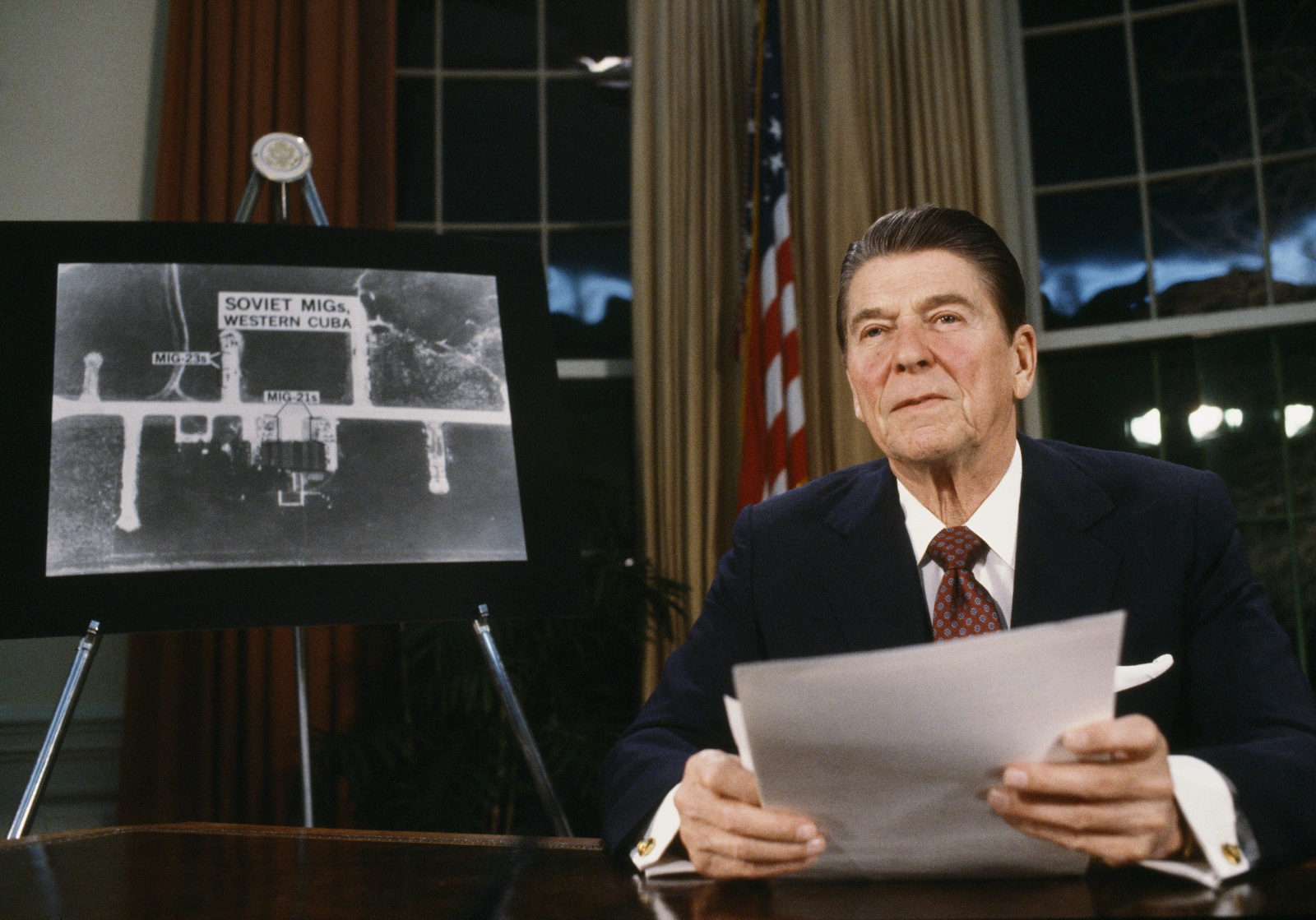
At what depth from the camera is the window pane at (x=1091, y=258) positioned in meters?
3.30

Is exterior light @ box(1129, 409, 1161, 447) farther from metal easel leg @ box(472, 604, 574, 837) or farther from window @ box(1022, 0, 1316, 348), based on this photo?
metal easel leg @ box(472, 604, 574, 837)

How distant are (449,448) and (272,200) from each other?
1359 mm

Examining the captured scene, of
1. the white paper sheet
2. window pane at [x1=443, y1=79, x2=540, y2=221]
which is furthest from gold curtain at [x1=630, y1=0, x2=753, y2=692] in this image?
the white paper sheet

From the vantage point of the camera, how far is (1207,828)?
0.81m

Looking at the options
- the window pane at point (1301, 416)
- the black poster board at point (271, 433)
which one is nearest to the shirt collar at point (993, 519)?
the black poster board at point (271, 433)

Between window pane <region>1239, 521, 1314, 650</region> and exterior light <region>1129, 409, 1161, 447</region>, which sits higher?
exterior light <region>1129, 409, 1161, 447</region>

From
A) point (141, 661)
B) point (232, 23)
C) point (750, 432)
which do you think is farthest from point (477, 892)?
point (232, 23)

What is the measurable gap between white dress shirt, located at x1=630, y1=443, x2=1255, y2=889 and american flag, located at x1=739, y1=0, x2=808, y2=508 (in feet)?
4.57

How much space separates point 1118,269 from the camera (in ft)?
10.9

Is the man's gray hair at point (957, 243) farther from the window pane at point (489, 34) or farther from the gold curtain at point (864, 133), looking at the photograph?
the window pane at point (489, 34)

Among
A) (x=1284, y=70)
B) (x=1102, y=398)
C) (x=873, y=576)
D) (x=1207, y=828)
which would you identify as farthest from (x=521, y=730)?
(x=1284, y=70)

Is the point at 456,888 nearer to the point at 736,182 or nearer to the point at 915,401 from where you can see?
the point at 915,401

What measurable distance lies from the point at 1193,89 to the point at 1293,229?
1.81 ft

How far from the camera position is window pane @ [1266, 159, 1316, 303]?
10.2ft
